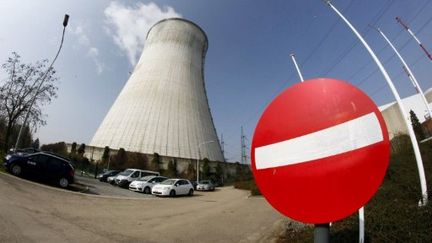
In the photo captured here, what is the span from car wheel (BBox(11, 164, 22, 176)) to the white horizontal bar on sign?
15876mm

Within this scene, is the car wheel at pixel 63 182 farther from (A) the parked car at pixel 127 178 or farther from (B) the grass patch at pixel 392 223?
(B) the grass patch at pixel 392 223

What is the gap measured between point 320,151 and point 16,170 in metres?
16.1

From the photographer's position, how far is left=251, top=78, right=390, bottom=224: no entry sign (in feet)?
3.93

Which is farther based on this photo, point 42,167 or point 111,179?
point 111,179

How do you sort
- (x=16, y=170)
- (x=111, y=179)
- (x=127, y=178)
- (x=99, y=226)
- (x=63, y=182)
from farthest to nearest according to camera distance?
1. (x=111, y=179)
2. (x=127, y=178)
3. (x=63, y=182)
4. (x=16, y=170)
5. (x=99, y=226)

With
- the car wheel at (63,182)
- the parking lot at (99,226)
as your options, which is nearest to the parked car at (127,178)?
the car wheel at (63,182)

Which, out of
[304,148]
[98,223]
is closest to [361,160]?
[304,148]

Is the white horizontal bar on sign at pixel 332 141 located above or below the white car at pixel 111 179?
above

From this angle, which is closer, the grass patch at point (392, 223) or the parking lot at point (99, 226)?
the grass patch at point (392, 223)

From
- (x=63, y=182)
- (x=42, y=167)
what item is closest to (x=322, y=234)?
(x=63, y=182)

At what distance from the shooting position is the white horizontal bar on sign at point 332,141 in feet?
4.01

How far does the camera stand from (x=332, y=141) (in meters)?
1.25

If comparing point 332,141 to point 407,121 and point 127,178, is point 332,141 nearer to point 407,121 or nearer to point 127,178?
point 407,121

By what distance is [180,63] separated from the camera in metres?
35.7
